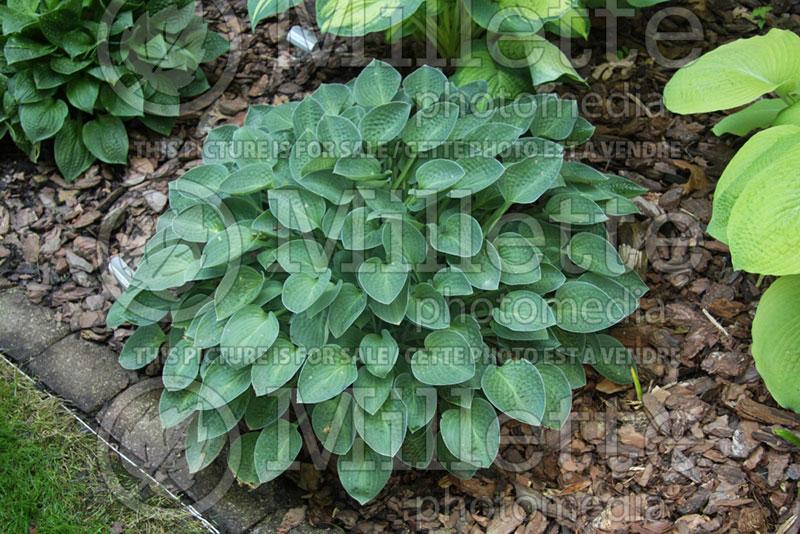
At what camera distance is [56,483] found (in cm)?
226

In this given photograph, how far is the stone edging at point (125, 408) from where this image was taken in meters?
2.22

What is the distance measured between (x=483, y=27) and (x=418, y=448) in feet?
5.10

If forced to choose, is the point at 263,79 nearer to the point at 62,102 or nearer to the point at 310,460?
the point at 62,102

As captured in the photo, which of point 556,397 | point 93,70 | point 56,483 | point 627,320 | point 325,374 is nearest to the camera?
point 325,374

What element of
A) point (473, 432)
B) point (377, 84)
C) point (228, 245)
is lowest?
point (473, 432)

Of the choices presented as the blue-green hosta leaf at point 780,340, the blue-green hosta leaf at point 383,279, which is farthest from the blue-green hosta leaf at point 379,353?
the blue-green hosta leaf at point 780,340

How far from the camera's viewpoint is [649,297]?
247 centimetres

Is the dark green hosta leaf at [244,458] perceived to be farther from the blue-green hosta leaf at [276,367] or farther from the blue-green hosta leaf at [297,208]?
the blue-green hosta leaf at [297,208]

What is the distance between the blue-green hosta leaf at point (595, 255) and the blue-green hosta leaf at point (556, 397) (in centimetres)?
34

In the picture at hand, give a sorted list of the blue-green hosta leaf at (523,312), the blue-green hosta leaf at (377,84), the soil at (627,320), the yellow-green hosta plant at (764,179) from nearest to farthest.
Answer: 1. the yellow-green hosta plant at (764,179)
2. the blue-green hosta leaf at (523,312)
3. the soil at (627,320)
4. the blue-green hosta leaf at (377,84)

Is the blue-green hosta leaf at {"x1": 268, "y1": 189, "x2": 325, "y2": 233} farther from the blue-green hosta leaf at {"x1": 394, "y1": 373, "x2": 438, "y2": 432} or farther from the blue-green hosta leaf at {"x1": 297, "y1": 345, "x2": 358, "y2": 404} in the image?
the blue-green hosta leaf at {"x1": 394, "y1": 373, "x2": 438, "y2": 432}

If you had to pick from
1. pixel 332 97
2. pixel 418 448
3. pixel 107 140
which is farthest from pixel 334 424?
pixel 107 140

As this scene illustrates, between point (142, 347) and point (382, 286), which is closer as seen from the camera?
point (382, 286)

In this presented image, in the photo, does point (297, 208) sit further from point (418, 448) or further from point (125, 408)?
point (125, 408)
